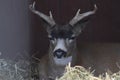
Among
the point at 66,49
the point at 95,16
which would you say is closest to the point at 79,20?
the point at 66,49

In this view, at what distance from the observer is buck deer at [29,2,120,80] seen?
25.3ft

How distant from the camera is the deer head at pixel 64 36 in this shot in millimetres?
7621

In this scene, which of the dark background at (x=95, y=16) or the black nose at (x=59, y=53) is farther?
the dark background at (x=95, y=16)

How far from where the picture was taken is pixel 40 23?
8.91 m

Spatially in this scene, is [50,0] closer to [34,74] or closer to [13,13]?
[13,13]

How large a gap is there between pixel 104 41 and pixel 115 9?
590 millimetres

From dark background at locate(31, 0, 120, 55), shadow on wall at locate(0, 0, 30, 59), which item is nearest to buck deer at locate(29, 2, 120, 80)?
shadow on wall at locate(0, 0, 30, 59)

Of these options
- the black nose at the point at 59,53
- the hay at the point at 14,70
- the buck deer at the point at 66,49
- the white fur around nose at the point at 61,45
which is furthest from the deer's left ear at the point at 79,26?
the hay at the point at 14,70

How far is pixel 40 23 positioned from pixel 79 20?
1156mm

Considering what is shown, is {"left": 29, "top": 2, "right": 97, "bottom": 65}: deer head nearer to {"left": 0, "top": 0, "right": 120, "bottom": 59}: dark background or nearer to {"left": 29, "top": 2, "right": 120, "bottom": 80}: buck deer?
{"left": 29, "top": 2, "right": 120, "bottom": 80}: buck deer

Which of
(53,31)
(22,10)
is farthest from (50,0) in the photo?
(53,31)

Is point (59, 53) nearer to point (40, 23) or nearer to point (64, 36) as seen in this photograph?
point (64, 36)

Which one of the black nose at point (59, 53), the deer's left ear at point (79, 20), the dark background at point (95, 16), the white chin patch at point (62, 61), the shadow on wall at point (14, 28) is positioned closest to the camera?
the black nose at point (59, 53)

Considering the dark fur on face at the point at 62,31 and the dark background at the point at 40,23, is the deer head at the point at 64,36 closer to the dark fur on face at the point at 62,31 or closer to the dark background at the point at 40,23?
the dark fur on face at the point at 62,31
